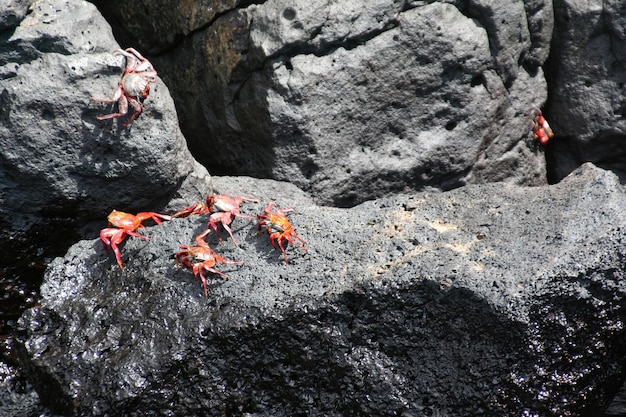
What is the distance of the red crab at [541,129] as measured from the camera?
6.18 metres

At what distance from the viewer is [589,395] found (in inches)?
172

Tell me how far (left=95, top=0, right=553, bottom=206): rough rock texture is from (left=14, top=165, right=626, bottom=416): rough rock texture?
3.36ft

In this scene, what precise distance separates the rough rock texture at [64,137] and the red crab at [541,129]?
260 cm

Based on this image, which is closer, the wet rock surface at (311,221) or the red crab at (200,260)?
the wet rock surface at (311,221)

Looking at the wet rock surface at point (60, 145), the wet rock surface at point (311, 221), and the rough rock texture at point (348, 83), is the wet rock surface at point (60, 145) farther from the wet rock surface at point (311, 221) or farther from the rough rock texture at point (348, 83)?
the rough rock texture at point (348, 83)

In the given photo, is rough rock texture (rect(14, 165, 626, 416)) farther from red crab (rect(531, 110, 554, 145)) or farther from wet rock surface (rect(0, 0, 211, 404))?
red crab (rect(531, 110, 554, 145))

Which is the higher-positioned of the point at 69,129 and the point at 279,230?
the point at 69,129

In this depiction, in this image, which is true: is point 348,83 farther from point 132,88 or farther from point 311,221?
point 132,88

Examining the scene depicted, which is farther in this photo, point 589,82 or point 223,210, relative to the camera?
point 589,82

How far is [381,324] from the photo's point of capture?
13.9 feet

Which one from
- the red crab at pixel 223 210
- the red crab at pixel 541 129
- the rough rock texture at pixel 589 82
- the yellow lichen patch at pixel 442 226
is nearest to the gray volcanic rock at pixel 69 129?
the red crab at pixel 223 210

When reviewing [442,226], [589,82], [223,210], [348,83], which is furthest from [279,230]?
[589,82]

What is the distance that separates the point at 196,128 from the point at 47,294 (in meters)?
1.72

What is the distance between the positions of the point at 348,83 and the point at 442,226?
4.26 feet
